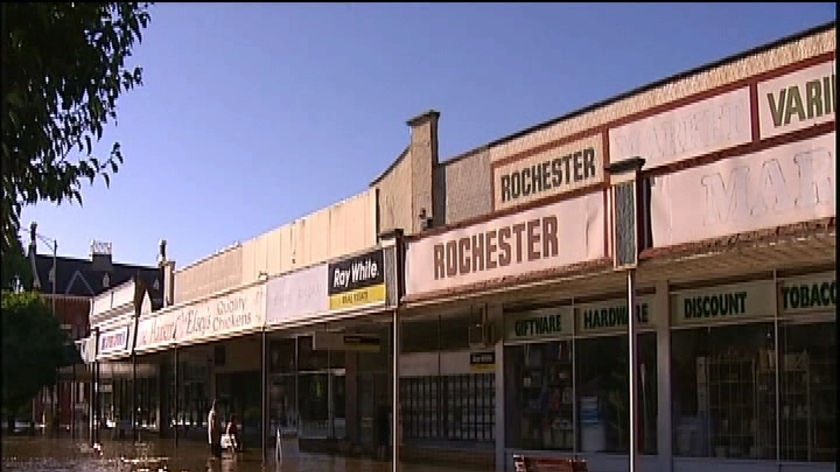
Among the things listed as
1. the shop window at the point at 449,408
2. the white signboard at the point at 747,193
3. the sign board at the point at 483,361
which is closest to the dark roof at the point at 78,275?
the shop window at the point at 449,408

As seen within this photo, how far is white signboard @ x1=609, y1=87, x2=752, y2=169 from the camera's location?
18375 mm

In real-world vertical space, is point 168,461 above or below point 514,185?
below

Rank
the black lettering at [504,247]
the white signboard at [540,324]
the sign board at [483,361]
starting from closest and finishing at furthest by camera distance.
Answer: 1. the black lettering at [504,247]
2. the white signboard at [540,324]
3. the sign board at [483,361]

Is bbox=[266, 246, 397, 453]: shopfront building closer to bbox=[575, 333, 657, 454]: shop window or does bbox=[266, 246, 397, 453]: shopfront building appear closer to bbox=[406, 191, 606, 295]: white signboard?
bbox=[406, 191, 606, 295]: white signboard

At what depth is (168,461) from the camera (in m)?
31.5

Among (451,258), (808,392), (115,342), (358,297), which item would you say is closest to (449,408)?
(358,297)

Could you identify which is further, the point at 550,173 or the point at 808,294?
the point at 550,173

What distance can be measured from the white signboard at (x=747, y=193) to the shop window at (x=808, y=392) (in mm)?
4141

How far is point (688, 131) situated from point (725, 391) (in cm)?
404

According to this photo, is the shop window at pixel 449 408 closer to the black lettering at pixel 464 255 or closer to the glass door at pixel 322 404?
the glass door at pixel 322 404

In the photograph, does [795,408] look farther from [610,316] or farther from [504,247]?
[504,247]

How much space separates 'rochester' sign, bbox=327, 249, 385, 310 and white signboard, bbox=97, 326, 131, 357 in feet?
66.5

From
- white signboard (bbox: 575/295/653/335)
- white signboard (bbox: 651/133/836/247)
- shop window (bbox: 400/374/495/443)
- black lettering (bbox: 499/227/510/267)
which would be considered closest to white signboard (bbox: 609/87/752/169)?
white signboard (bbox: 575/295/653/335)

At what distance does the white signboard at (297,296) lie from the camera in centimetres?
2439
